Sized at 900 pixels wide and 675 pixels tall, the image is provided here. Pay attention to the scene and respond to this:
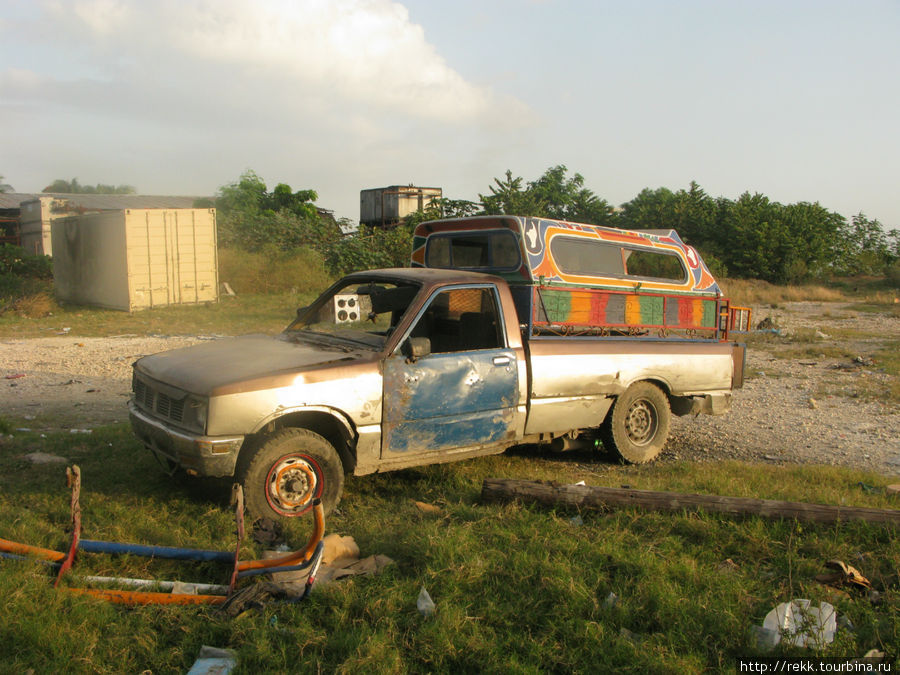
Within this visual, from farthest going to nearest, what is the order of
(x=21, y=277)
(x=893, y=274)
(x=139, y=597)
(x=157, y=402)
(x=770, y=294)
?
(x=893, y=274) → (x=770, y=294) → (x=21, y=277) → (x=157, y=402) → (x=139, y=597)

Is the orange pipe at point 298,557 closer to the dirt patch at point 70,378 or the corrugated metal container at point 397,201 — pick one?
the dirt patch at point 70,378

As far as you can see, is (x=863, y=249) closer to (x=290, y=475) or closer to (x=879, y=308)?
(x=879, y=308)

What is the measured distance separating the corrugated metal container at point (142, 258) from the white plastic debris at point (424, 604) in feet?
54.4

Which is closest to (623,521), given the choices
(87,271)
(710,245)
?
(87,271)

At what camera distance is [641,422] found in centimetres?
666

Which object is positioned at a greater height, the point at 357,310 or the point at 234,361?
the point at 357,310

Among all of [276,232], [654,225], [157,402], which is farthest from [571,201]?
[157,402]

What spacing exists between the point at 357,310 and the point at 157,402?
1.78 m

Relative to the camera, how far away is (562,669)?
9.97 ft

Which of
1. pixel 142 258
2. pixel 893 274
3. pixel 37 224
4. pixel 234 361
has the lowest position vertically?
pixel 234 361

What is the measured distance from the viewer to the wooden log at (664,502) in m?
4.24

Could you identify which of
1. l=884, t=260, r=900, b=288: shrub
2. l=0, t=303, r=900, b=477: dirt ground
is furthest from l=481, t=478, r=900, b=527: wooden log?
l=884, t=260, r=900, b=288: shrub

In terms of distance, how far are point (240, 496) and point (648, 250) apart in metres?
5.23

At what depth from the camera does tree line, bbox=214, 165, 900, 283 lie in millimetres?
26781
